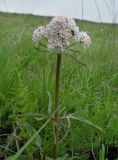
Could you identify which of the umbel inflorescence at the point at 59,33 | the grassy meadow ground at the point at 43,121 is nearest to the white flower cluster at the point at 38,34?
the umbel inflorescence at the point at 59,33

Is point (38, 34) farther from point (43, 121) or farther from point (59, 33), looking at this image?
point (43, 121)

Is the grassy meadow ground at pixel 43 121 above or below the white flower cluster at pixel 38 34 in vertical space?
below

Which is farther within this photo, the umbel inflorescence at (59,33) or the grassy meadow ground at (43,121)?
the grassy meadow ground at (43,121)

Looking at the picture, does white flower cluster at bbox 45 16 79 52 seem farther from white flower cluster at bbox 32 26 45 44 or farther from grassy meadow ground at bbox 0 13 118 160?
grassy meadow ground at bbox 0 13 118 160

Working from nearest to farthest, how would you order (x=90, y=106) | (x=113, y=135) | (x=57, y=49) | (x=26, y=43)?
(x=57, y=49) → (x=113, y=135) → (x=90, y=106) → (x=26, y=43)

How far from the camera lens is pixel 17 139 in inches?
60.3

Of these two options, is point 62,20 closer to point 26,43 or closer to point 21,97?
point 21,97

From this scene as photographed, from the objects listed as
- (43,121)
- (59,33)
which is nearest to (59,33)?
(59,33)

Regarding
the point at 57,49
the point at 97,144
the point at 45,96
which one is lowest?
the point at 97,144

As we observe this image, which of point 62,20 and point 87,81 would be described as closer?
point 62,20

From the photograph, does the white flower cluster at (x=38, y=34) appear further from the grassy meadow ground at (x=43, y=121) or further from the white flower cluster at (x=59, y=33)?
the grassy meadow ground at (x=43, y=121)

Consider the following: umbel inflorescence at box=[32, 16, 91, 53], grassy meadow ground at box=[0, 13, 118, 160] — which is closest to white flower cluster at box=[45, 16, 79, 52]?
umbel inflorescence at box=[32, 16, 91, 53]

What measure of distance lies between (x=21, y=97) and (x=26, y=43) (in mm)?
1499

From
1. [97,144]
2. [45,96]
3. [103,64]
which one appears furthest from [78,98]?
[103,64]
